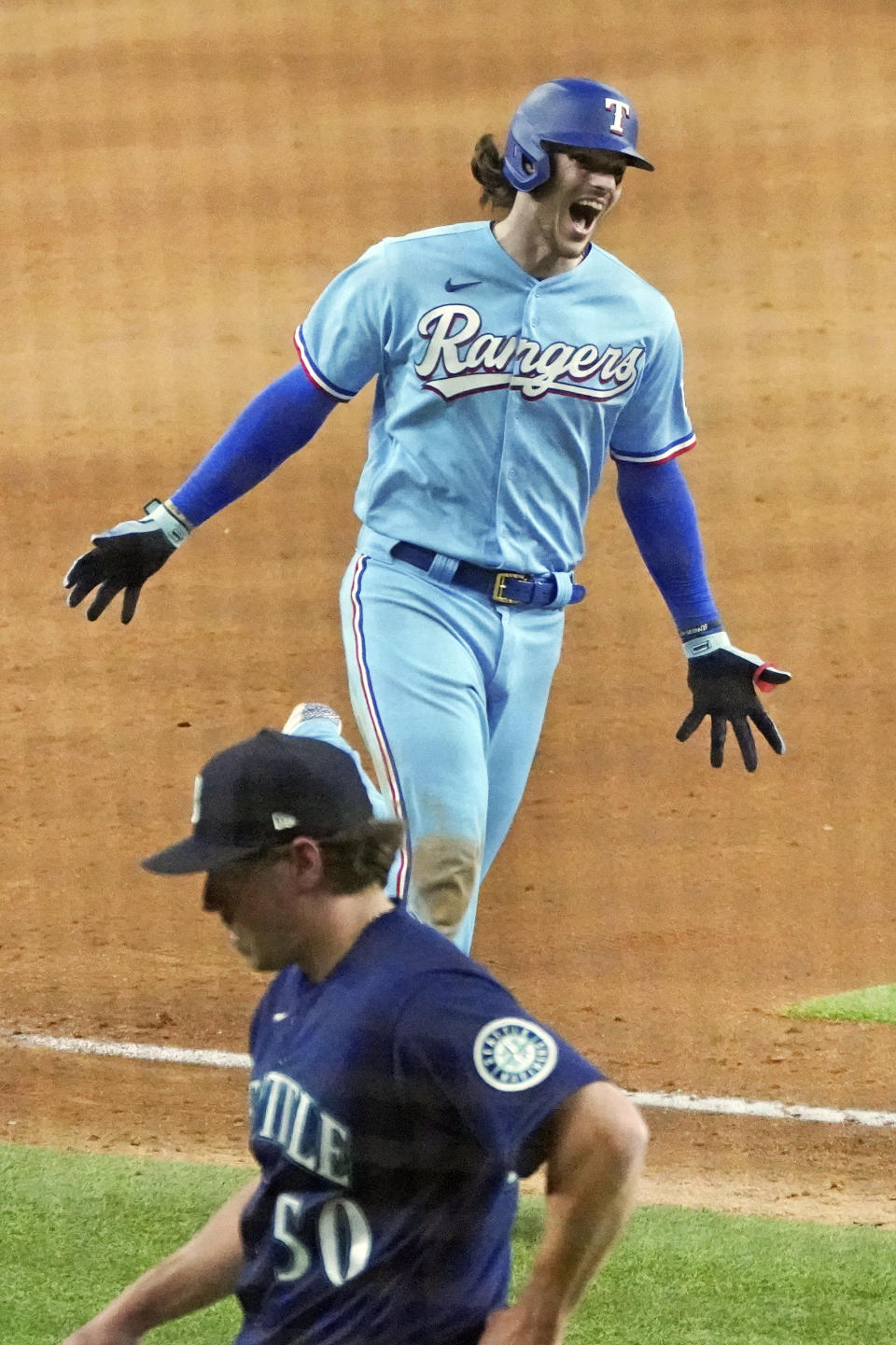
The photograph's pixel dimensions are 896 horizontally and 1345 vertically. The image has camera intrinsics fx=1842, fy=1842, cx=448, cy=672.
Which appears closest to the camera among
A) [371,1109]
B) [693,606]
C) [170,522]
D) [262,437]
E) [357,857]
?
[371,1109]

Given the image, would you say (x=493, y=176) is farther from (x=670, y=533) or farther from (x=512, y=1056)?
(x=512, y=1056)

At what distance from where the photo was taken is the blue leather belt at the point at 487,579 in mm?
3602

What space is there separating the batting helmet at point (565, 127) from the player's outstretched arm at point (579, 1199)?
82.4 inches

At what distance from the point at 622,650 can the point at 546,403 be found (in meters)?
4.46

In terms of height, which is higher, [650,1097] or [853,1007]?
[853,1007]

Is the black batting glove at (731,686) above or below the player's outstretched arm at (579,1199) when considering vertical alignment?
above

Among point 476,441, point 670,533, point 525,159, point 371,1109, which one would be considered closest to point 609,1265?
point 670,533

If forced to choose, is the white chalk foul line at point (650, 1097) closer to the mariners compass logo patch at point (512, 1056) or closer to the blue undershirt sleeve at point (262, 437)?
the blue undershirt sleeve at point (262, 437)

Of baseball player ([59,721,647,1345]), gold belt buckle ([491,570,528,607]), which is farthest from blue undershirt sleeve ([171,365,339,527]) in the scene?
baseball player ([59,721,647,1345])

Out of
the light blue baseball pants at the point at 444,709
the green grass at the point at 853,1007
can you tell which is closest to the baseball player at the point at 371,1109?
the light blue baseball pants at the point at 444,709

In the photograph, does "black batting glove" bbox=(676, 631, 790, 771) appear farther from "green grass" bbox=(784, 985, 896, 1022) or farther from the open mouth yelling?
"green grass" bbox=(784, 985, 896, 1022)

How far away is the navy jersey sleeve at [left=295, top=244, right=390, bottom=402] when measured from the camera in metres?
3.62

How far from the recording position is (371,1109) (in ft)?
6.61

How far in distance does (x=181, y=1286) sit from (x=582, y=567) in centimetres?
666
